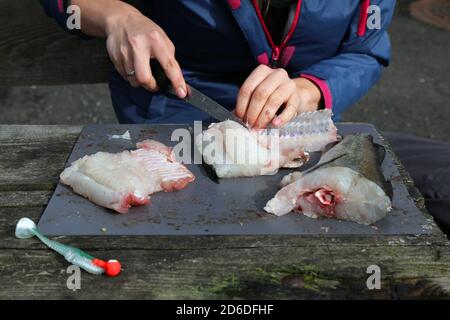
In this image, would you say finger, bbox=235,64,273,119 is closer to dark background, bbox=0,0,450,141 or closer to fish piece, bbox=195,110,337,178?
fish piece, bbox=195,110,337,178

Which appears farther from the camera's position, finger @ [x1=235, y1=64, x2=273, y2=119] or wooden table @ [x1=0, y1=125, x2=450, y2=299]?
finger @ [x1=235, y1=64, x2=273, y2=119]

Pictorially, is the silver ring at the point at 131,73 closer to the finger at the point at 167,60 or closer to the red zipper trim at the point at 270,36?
the finger at the point at 167,60

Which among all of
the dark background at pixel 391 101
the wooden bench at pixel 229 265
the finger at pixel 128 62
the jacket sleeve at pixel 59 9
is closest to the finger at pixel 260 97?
the finger at pixel 128 62

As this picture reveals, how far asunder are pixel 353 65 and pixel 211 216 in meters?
1.28

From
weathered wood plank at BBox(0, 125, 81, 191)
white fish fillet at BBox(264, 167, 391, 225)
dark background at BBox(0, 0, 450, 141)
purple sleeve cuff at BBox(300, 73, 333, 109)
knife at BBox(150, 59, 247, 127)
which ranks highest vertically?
white fish fillet at BBox(264, 167, 391, 225)

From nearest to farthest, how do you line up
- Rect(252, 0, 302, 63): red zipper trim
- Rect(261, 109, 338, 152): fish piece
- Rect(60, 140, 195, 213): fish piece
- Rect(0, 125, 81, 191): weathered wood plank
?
1. Rect(60, 140, 195, 213): fish piece
2. Rect(0, 125, 81, 191): weathered wood plank
3. Rect(261, 109, 338, 152): fish piece
4. Rect(252, 0, 302, 63): red zipper trim

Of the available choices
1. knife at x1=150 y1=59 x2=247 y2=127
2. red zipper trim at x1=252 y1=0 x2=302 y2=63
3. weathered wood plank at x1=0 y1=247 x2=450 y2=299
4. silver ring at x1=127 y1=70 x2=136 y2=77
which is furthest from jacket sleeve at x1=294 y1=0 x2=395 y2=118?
weathered wood plank at x1=0 y1=247 x2=450 y2=299

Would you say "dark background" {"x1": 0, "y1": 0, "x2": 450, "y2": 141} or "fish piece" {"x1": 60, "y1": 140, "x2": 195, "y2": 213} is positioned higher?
"fish piece" {"x1": 60, "y1": 140, "x2": 195, "y2": 213}

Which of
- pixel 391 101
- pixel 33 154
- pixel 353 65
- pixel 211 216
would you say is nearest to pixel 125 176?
pixel 211 216

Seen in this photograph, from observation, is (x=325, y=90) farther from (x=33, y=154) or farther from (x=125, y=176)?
(x=33, y=154)

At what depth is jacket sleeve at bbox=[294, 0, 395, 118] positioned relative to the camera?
110 inches

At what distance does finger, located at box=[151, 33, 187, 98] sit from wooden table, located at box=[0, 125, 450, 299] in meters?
0.74

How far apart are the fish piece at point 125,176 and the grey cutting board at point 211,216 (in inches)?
1.0

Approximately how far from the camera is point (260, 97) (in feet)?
7.87
